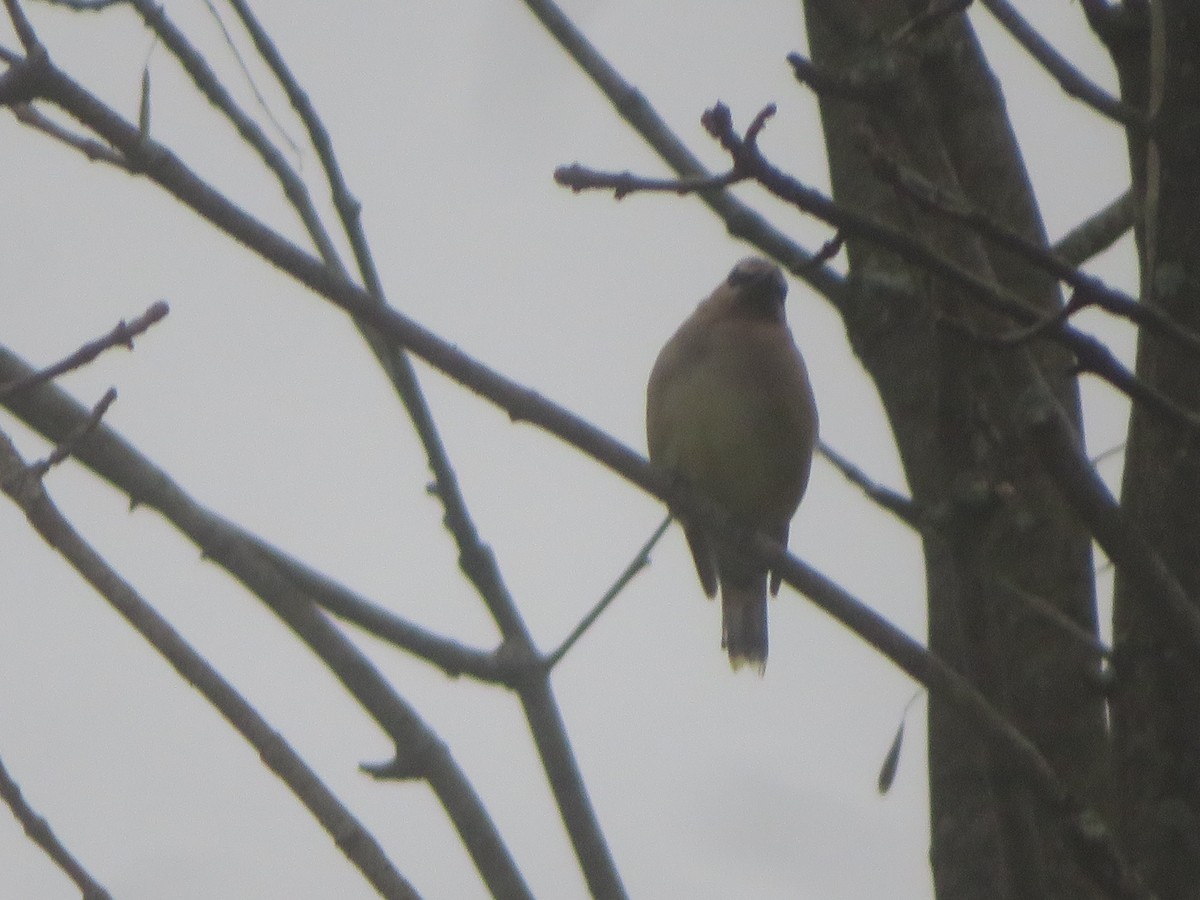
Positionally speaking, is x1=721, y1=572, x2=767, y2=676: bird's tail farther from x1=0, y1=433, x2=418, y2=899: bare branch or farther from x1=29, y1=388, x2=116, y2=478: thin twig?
x1=0, y1=433, x2=418, y2=899: bare branch

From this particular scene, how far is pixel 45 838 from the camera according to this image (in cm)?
235

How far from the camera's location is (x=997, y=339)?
7.57ft

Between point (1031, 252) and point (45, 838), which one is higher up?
point (1031, 252)

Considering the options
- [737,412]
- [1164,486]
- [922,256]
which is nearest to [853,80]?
[922,256]

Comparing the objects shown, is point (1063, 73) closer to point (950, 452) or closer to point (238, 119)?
point (950, 452)

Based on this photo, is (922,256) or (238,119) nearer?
(922,256)

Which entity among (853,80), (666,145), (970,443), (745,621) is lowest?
(970,443)

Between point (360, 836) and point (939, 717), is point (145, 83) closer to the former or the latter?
point (360, 836)

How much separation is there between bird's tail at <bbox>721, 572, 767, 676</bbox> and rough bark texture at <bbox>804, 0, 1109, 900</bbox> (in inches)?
113

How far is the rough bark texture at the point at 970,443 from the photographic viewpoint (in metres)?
2.57

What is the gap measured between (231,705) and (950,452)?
3.48ft

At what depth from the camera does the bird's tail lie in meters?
6.75

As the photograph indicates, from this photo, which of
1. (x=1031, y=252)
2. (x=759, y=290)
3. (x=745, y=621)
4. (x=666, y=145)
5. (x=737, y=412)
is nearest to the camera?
(x=1031, y=252)

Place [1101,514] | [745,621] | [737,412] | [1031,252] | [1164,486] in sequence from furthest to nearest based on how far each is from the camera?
1. [745,621]
2. [737,412]
3. [1164,486]
4. [1101,514]
5. [1031,252]
